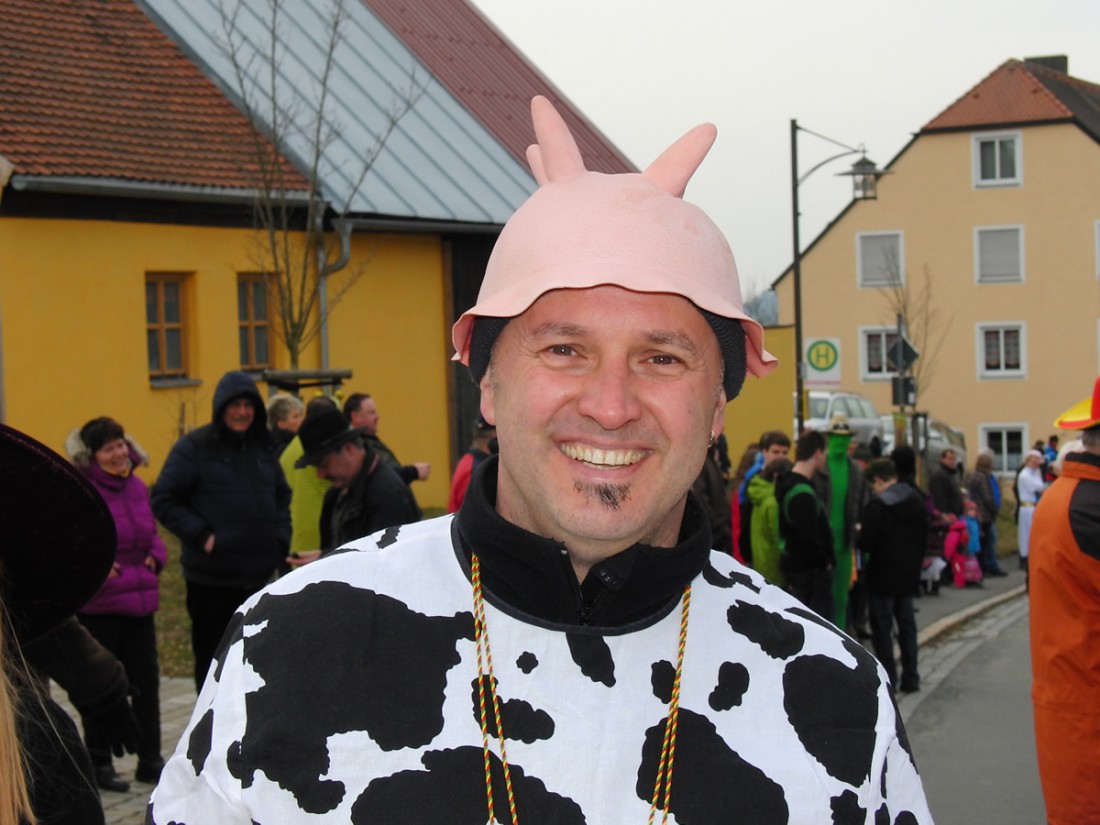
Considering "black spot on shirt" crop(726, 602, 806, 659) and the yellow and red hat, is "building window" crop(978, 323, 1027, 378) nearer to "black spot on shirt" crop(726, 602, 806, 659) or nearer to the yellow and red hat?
the yellow and red hat

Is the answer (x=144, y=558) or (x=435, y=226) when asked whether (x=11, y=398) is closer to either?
(x=435, y=226)

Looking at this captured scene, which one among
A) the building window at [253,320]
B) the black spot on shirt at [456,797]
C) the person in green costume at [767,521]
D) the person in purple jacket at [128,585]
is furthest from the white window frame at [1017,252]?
the black spot on shirt at [456,797]

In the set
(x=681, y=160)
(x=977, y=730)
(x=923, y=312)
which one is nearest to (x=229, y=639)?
(x=681, y=160)

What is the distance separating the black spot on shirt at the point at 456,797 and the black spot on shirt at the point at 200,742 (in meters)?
0.23

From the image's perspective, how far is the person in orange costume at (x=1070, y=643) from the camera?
474cm

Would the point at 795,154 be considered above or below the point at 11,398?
above

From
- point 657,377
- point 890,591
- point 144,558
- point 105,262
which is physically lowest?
point 890,591

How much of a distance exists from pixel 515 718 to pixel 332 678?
268 mm

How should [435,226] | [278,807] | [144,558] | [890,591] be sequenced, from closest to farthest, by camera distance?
[278,807] → [144,558] → [890,591] → [435,226]

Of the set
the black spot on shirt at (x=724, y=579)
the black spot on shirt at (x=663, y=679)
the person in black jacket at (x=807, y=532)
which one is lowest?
the person in black jacket at (x=807, y=532)

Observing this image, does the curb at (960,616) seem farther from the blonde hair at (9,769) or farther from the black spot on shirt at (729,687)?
the blonde hair at (9,769)

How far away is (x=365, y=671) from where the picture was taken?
200 cm

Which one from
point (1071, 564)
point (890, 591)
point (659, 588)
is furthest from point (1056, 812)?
point (890, 591)

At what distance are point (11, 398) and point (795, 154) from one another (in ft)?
37.5
